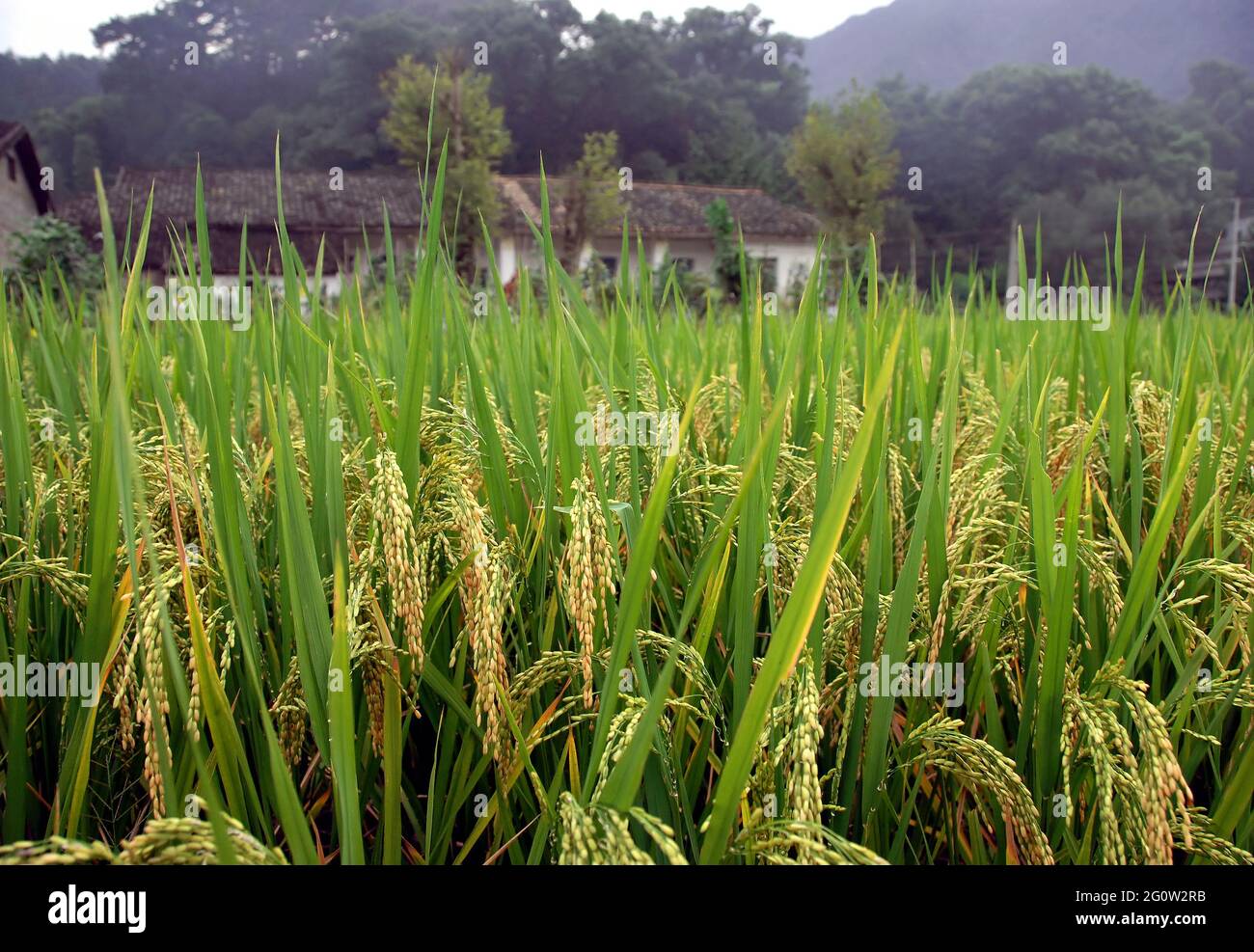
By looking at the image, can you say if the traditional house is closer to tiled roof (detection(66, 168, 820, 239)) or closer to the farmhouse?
the farmhouse

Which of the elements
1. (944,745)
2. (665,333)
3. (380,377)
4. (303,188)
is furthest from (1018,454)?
(303,188)

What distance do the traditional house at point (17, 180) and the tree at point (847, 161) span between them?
24903 mm

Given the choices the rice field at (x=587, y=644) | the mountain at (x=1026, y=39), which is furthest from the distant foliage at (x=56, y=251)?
the mountain at (x=1026, y=39)

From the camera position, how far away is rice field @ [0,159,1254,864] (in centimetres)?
73

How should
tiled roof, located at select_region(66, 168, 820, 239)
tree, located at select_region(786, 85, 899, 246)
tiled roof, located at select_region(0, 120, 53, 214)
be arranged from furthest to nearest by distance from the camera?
tiled roof, located at select_region(66, 168, 820, 239) → tree, located at select_region(786, 85, 899, 246) → tiled roof, located at select_region(0, 120, 53, 214)

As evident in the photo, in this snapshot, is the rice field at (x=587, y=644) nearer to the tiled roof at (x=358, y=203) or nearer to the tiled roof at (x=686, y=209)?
the tiled roof at (x=358, y=203)

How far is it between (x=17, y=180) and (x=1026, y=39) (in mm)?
118505

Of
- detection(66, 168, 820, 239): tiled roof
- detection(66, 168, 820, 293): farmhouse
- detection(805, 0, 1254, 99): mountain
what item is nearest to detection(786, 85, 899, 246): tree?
detection(66, 168, 820, 293): farmhouse

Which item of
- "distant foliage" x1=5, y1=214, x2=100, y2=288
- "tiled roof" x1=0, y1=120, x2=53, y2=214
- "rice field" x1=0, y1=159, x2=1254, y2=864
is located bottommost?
"rice field" x1=0, y1=159, x2=1254, y2=864

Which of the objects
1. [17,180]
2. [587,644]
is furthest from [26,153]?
[587,644]

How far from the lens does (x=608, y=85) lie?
2430 inches

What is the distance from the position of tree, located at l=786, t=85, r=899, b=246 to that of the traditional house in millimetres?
24903
